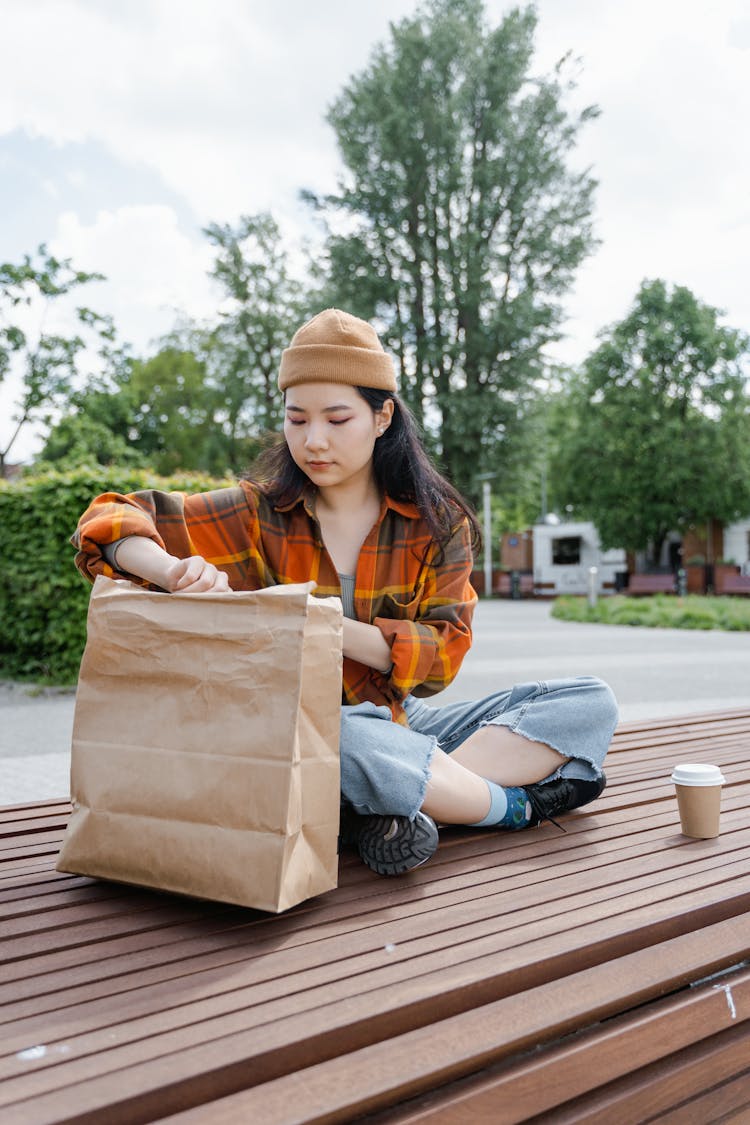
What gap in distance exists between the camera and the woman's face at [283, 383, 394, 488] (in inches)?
82.4

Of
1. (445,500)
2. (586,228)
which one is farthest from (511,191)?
(445,500)

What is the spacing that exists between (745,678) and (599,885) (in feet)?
22.8

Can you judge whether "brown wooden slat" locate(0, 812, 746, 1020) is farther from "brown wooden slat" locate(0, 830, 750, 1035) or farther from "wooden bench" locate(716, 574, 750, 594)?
"wooden bench" locate(716, 574, 750, 594)

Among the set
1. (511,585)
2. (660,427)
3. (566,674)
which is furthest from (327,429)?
(511,585)

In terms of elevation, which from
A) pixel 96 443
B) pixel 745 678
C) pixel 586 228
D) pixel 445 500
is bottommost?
pixel 745 678

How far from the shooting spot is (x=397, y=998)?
1.28 metres

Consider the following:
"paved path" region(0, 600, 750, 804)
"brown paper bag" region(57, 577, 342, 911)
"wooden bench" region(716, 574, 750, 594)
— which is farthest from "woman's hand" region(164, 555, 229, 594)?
"wooden bench" region(716, 574, 750, 594)

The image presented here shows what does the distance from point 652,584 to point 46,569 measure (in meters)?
21.2

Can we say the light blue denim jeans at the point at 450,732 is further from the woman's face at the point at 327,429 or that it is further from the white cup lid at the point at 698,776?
the woman's face at the point at 327,429

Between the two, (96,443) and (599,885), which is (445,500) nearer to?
(599,885)

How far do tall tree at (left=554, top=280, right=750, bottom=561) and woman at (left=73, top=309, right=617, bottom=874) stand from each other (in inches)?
1063

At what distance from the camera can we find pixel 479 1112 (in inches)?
46.1

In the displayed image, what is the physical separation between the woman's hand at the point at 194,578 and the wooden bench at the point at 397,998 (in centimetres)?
59

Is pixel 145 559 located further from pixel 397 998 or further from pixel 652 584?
pixel 652 584
